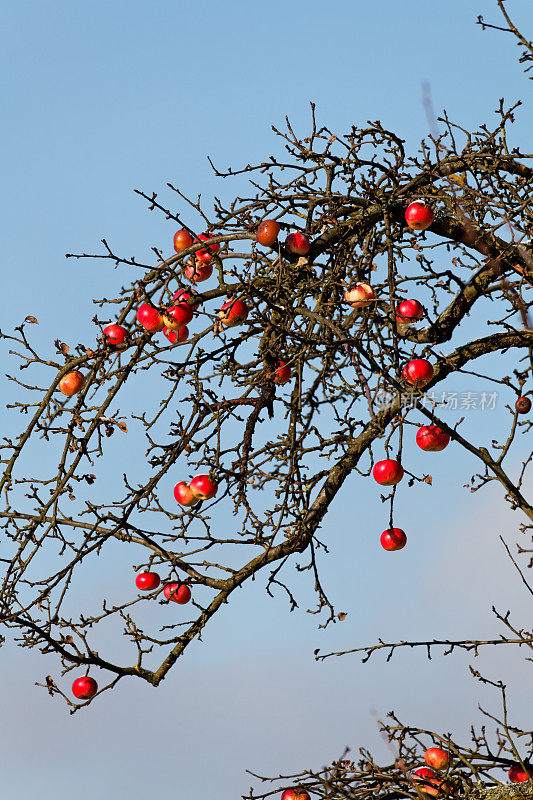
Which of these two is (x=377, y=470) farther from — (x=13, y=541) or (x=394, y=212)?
(x=13, y=541)

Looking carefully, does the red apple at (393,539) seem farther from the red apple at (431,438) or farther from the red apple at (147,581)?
the red apple at (147,581)

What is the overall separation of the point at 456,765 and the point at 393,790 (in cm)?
43

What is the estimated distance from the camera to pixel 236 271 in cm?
449

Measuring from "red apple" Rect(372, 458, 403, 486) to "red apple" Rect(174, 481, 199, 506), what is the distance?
97 cm

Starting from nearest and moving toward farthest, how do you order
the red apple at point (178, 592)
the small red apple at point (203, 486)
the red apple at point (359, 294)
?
1. the red apple at point (359, 294)
2. the small red apple at point (203, 486)
3. the red apple at point (178, 592)

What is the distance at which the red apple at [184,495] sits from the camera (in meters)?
4.42

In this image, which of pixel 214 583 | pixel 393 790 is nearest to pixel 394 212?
pixel 214 583

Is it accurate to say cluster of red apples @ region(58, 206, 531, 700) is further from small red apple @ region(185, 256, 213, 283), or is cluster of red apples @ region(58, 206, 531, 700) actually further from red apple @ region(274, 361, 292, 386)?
red apple @ region(274, 361, 292, 386)

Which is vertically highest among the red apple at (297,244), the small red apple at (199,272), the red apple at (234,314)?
the small red apple at (199,272)

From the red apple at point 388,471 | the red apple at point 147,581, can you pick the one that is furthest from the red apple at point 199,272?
the red apple at point 147,581

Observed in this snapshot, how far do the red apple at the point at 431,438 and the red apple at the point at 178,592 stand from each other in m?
1.53

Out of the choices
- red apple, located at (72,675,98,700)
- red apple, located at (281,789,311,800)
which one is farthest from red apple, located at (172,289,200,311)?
red apple, located at (281,789,311,800)

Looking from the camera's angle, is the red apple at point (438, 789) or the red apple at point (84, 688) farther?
the red apple at point (84, 688)

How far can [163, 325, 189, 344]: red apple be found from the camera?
4.45 metres
